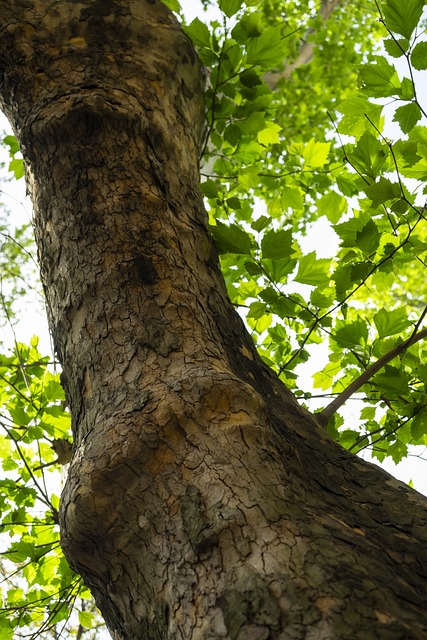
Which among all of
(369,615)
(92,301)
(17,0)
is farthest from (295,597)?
(17,0)

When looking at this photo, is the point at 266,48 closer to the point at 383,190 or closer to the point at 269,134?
the point at 269,134

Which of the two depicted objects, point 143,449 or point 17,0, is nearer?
point 143,449

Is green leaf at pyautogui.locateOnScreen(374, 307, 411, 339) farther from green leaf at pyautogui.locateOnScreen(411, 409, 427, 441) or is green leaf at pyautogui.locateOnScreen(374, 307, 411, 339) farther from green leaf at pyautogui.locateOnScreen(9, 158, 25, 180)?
green leaf at pyautogui.locateOnScreen(9, 158, 25, 180)

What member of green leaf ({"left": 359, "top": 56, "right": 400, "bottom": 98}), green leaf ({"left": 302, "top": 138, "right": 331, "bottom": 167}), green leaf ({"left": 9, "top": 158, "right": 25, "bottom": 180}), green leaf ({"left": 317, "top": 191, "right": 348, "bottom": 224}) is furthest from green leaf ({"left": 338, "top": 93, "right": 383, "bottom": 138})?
green leaf ({"left": 9, "top": 158, "right": 25, "bottom": 180})

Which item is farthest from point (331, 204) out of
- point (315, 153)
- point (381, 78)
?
point (381, 78)

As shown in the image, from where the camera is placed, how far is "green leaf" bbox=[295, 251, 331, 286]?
1.75 metres

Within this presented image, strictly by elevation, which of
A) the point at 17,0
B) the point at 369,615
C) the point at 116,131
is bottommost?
the point at 369,615

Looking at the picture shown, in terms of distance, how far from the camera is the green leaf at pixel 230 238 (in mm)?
1613

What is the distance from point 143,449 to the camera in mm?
960

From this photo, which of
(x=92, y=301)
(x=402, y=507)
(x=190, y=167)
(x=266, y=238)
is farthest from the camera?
(x=190, y=167)

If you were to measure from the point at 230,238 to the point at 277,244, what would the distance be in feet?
0.44

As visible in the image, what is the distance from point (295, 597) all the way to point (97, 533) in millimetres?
383

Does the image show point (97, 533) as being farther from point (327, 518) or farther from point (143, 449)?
point (327, 518)

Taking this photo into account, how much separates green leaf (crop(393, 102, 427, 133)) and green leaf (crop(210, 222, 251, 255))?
513 millimetres
